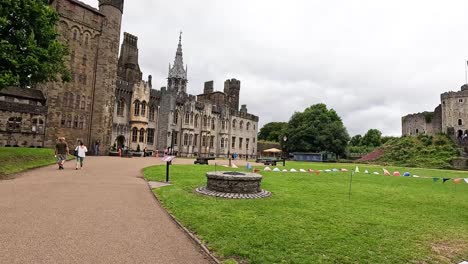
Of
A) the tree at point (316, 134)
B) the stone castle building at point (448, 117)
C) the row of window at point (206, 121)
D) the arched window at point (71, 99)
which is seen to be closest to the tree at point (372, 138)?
the stone castle building at point (448, 117)

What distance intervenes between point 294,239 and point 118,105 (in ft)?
130

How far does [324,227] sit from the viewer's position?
6594mm

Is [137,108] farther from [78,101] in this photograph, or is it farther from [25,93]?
[25,93]

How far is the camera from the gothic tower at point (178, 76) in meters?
54.1

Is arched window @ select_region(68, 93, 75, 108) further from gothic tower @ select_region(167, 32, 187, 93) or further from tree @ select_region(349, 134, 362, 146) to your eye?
tree @ select_region(349, 134, 362, 146)

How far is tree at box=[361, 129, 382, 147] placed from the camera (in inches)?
4085

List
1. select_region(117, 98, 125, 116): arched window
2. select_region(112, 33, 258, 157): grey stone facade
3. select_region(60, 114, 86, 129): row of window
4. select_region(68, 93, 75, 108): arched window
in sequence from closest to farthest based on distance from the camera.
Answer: select_region(60, 114, 86, 129): row of window < select_region(68, 93, 75, 108): arched window < select_region(117, 98, 125, 116): arched window < select_region(112, 33, 258, 157): grey stone facade

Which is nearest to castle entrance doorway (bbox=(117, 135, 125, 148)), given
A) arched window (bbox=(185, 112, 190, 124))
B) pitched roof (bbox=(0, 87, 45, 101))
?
pitched roof (bbox=(0, 87, 45, 101))

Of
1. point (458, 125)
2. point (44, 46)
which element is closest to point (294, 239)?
point (44, 46)

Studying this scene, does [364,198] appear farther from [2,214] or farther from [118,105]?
[118,105]

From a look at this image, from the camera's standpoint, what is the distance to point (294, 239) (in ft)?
18.7

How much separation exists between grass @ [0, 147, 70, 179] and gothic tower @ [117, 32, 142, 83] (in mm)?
29234

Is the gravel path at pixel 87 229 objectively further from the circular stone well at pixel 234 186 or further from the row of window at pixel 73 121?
the row of window at pixel 73 121

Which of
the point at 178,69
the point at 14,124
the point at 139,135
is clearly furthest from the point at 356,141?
the point at 14,124
